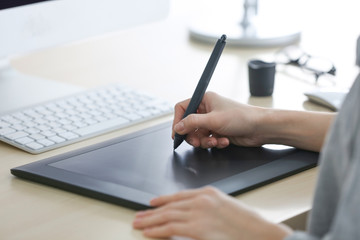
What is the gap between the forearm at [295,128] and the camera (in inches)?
44.9

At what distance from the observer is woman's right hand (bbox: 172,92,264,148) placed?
1139 millimetres

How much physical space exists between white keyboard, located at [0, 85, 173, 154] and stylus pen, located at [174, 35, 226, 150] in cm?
14

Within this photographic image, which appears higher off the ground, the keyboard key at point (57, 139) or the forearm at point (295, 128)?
the forearm at point (295, 128)

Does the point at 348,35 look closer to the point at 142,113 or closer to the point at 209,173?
the point at 142,113

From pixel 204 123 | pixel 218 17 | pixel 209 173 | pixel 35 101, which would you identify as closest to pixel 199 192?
pixel 209 173

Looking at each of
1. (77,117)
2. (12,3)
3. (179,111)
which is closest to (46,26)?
(12,3)

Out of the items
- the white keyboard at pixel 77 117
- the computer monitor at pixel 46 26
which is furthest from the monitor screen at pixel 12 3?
the white keyboard at pixel 77 117

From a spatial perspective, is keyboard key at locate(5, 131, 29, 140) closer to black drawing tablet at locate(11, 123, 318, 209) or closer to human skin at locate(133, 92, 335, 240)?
black drawing tablet at locate(11, 123, 318, 209)

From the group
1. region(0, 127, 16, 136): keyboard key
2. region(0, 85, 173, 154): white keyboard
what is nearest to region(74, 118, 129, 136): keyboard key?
region(0, 85, 173, 154): white keyboard

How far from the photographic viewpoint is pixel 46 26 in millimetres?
1403

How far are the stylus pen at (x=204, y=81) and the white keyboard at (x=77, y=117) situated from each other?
0.14 meters

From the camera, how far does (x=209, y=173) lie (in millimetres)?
1039

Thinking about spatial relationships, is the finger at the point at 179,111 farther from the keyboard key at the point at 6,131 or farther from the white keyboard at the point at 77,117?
the keyboard key at the point at 6,131

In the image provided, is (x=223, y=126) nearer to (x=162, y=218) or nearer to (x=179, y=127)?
(x=179, y=127)
